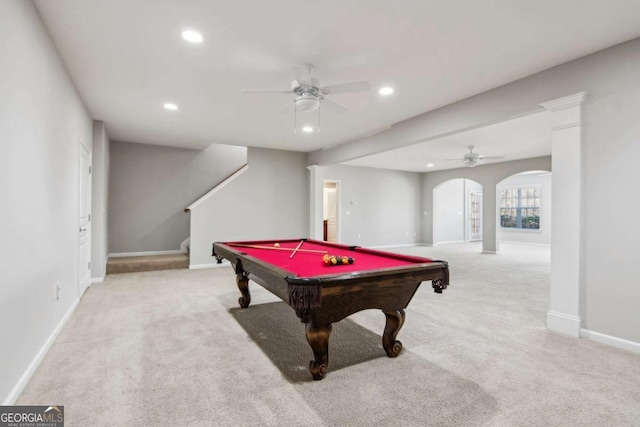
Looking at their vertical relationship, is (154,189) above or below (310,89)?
below

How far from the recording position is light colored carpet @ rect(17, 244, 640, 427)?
1677mm

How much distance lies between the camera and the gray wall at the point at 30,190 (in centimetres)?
170

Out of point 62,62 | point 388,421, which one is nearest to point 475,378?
point 388,421

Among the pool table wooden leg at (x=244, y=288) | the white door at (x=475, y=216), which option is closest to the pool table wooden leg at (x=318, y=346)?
the pool table wooden leg at (x=244, y=288)

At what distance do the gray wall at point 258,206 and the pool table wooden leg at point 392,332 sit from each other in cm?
462

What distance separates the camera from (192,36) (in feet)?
8.04

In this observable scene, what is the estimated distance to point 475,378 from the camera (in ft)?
6.70

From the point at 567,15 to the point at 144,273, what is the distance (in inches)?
250

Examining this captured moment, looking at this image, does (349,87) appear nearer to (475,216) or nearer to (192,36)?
(192,36)

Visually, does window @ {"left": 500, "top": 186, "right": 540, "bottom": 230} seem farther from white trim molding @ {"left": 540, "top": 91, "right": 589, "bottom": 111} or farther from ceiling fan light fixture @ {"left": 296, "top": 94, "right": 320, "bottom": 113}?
ceiling fan light fixture @ {"left": 296, "top": 94, "right": 320, "bottom": 113}

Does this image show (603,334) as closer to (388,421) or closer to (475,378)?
(475,378)

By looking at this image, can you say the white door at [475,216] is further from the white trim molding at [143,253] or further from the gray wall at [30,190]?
the gray wall at [30,190]

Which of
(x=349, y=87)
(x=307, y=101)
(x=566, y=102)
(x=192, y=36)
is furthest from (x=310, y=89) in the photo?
(x=566, y=102)

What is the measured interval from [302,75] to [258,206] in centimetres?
426
